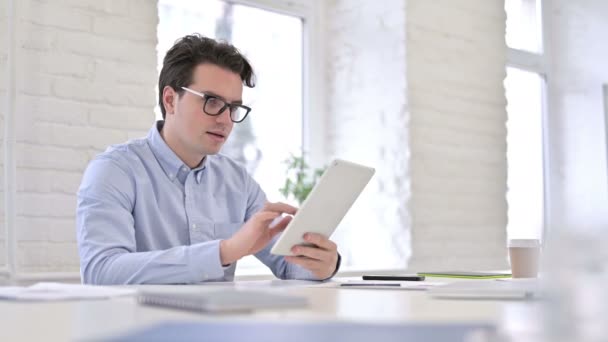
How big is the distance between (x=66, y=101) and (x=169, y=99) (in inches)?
16.9

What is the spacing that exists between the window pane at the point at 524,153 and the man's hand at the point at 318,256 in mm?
2640

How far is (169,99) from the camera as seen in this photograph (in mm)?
2393

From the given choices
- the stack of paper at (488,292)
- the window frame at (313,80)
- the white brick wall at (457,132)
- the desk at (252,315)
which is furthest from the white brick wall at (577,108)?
the desk at (252,315)

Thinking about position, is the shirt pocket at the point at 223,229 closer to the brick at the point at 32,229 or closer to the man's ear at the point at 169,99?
the man's ear at the point at 169,99

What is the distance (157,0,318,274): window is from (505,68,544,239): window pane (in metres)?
1.32

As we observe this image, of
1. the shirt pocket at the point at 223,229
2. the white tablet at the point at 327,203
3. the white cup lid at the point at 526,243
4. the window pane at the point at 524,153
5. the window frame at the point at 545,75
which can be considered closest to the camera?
the white tablet at the point at 327,203

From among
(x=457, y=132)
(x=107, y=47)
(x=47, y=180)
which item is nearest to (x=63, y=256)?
(x=47, y=180)

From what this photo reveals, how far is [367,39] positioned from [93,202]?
80.5 inches

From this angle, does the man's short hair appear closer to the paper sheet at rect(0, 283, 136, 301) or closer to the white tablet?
the white tablet

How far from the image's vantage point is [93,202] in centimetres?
195

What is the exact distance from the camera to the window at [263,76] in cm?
336

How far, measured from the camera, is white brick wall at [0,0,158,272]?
2.49m

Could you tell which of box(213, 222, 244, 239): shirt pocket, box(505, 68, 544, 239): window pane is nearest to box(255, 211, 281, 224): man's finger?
box(213, 222, 244, 239): shirt pocket

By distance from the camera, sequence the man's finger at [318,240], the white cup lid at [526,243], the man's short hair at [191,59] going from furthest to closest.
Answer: the man's short hair at [191,59], the white cup lid at [526,243], the man's finger at [318,240]
